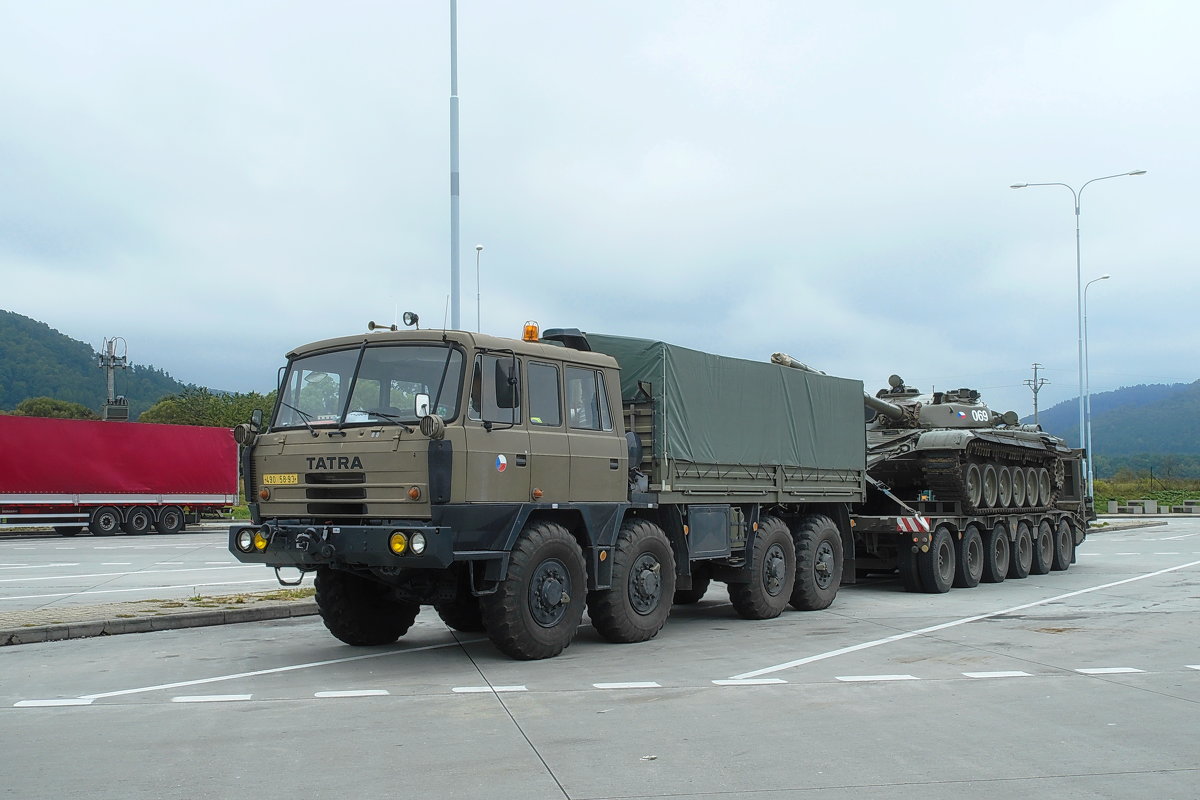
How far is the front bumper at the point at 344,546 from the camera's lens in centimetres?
917

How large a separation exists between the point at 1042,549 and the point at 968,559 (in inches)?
158

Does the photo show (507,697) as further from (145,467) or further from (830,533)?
(145,467)

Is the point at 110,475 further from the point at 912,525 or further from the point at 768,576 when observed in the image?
the point at 768,576

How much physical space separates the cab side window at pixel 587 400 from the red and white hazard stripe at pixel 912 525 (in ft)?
23.5

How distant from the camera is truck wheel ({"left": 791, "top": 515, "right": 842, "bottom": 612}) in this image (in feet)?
47.4

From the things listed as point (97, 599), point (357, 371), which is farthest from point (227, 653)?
point (97, 599)

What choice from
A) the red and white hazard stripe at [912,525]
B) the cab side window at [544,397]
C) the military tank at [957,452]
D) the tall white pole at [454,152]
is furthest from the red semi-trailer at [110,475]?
the cab side window at [544,397]

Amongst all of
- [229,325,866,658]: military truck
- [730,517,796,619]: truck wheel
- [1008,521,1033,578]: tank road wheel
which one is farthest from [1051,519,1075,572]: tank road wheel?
[229,325,866,658]: military truck

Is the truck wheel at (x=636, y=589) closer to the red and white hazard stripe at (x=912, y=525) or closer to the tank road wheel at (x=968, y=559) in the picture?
the red and white hazard stripe at (x=912, y=525)

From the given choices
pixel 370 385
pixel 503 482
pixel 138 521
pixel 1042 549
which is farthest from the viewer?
pixel 138 521

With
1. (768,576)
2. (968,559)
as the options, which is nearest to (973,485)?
(968,559)

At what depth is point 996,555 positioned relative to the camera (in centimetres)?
1961

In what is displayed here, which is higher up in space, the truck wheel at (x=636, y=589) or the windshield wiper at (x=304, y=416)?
the windshield wiper at (x=304, y=416)

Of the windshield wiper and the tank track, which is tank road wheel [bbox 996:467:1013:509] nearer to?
the tank track
